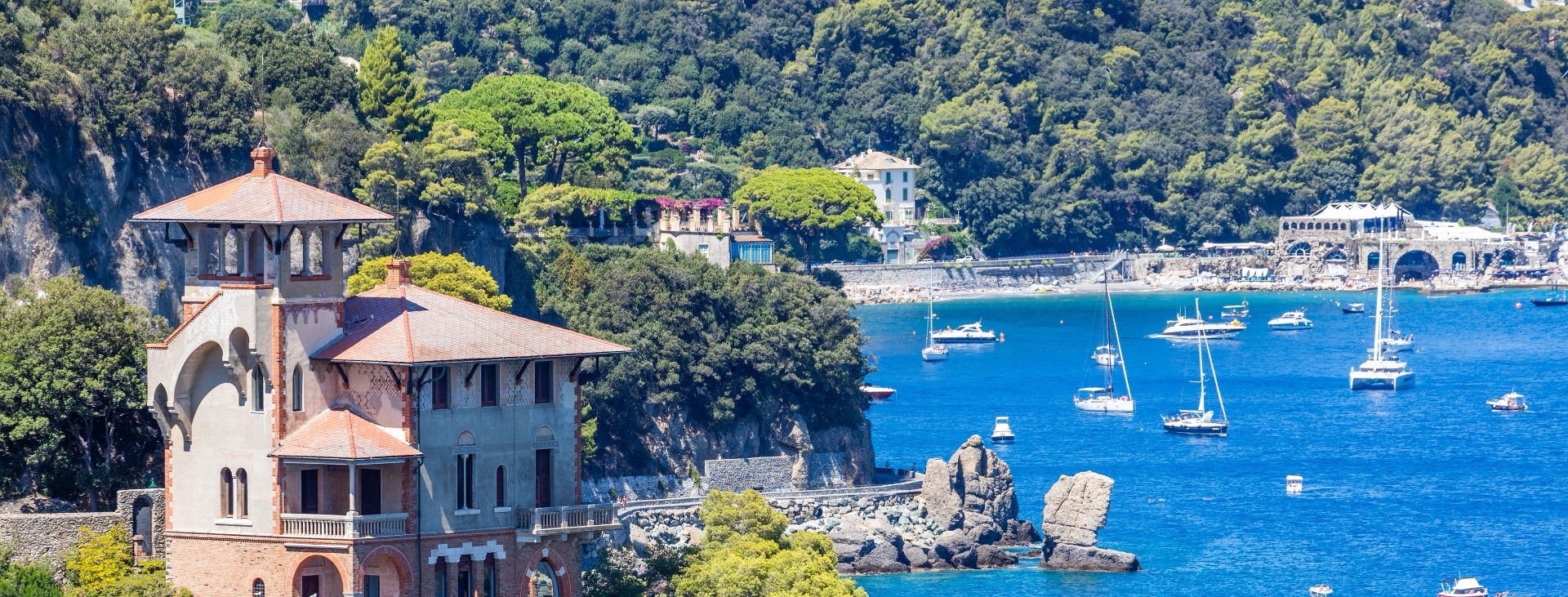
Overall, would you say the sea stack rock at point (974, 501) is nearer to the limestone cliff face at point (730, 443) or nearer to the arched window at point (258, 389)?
the limestone cliff face at point (730, 443)

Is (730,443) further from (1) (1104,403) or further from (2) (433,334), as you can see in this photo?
(1) (1104,403)

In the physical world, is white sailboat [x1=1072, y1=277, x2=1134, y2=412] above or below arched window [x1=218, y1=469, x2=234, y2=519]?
below

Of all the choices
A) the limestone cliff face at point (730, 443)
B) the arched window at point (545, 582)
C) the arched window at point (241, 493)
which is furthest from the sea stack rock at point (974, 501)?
the arched window at point (241, 493)

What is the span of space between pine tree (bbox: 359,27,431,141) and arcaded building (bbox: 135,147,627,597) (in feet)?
231

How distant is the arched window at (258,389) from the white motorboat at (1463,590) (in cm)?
5961

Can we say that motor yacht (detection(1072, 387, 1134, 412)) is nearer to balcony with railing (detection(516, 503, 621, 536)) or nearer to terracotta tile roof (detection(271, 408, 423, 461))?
balcony with railing (detection(516, 503, 621, 536))

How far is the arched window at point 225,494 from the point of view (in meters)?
53.5

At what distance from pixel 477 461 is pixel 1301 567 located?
61.7m

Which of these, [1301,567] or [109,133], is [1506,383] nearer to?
[1301,567]

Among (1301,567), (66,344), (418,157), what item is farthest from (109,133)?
(1301,567)

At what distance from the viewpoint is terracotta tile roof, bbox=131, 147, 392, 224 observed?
53500 mm

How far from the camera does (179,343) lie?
53688 millimetres

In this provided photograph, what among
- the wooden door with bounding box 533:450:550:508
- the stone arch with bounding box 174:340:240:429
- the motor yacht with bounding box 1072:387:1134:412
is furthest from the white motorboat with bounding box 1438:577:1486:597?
the stone arch with bounding box 174:340:240:429

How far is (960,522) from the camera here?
105875 mm
